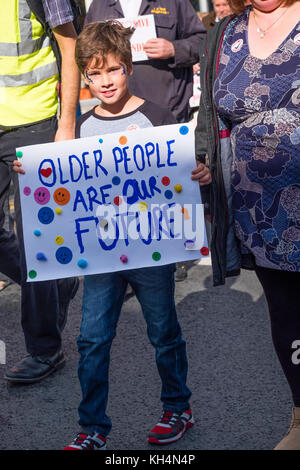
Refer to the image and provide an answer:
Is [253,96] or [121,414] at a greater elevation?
[253,96]

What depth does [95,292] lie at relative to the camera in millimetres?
3133

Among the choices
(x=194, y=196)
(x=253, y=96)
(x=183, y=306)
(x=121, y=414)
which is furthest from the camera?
(x=183, y=306)

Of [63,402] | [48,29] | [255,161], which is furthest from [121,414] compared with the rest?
[48,29]

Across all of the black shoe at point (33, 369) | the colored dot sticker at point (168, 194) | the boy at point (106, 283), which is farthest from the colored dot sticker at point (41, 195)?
the black shoe at point (33, 369)

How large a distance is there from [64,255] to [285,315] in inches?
34.0

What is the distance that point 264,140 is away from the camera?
2848 millimetres

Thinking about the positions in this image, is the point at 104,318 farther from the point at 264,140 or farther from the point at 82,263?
the point at 264,140

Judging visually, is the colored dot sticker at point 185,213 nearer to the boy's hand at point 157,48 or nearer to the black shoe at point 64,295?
the black shoe at point 64,295

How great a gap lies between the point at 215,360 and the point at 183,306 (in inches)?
34.7

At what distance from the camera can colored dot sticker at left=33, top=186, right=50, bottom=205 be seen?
126 inches

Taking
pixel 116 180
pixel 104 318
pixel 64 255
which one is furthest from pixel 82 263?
pixel 116 180

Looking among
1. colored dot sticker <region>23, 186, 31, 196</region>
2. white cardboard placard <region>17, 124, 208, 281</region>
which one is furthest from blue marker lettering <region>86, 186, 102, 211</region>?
colored dot sticker <region>23, 186, 31, 196</region>

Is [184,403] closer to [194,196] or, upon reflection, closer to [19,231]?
[194,196]

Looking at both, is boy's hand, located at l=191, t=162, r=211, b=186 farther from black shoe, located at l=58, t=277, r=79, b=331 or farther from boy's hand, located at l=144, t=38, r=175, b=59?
boy's hand, located at l=144, t=38, r=175, b=59
